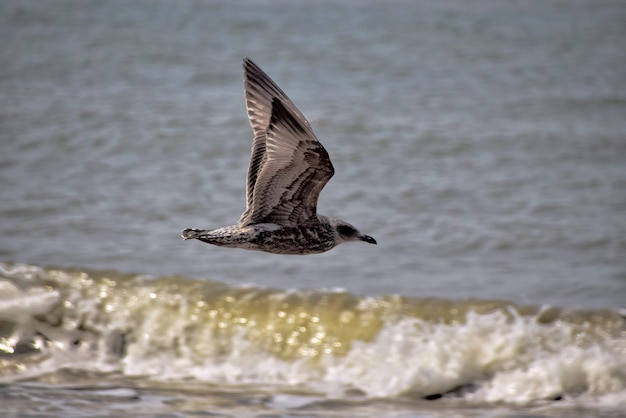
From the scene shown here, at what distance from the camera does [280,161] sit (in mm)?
4922

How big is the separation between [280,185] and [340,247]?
3.19 metres

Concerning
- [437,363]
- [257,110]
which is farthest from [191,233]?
[437,363]

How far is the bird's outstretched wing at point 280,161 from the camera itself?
4.80m

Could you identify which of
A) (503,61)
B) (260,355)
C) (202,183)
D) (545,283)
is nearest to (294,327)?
(260,355)

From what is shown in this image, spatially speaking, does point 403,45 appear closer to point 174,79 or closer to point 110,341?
point 174,79

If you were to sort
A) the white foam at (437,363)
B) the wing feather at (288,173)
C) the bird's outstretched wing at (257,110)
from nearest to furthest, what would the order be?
1. the wing feather at (288,173)
2. the bird's outstretched wing at (257,110)
3. the white foam at (437,363)

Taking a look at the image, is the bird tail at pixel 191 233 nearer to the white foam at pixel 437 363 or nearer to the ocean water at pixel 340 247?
the ocean water at pixel 340 247

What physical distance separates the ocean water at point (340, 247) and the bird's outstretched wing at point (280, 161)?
1.23 m

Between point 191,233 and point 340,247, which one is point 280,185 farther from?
point 340,247

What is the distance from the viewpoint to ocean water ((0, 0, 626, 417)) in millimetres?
6164

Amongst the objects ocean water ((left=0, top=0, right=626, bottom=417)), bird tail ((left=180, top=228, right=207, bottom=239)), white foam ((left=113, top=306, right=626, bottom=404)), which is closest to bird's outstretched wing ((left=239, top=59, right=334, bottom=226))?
bird tail ((left=180, top=228, right=207, bottom=239))

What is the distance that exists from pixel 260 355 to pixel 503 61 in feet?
31.0

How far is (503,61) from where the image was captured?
49.0 ft

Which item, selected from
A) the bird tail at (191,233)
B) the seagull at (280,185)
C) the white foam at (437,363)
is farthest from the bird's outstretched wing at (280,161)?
the white foam at (437,363)
